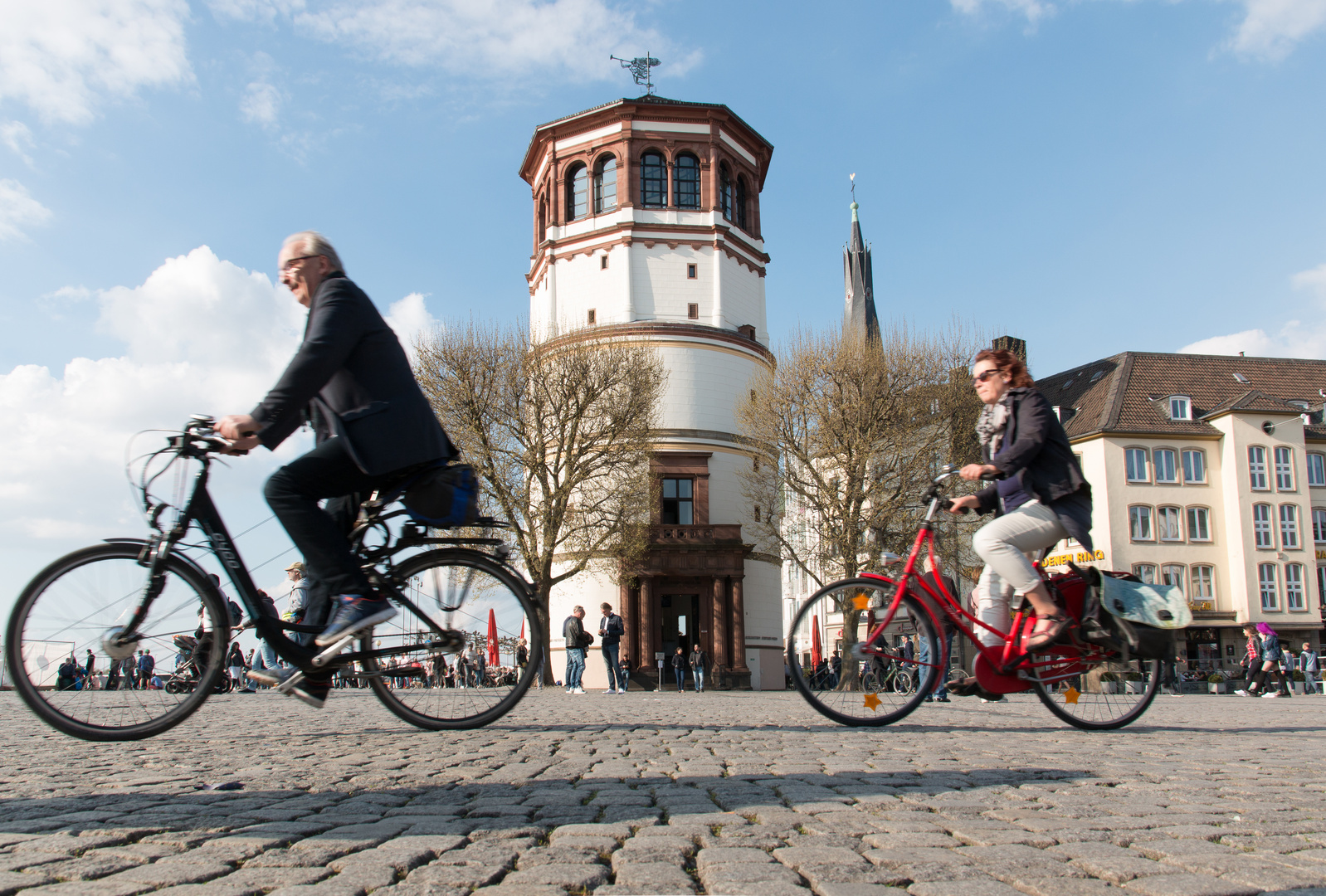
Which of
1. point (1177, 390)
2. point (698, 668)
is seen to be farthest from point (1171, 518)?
point (698, 668)

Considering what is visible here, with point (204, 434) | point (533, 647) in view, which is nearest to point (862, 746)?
point (533, 647)

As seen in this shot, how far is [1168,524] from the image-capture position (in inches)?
2019

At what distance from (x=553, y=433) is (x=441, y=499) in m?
28.9

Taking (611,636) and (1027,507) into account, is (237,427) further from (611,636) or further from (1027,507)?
(611,636)

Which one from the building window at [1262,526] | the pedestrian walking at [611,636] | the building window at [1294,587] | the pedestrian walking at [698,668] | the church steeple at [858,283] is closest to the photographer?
the pedestrian walking at [611,636]

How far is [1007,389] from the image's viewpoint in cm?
593

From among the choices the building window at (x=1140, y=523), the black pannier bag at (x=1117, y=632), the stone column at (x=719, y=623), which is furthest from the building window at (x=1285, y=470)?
the black pannier bag at (x=1117, y=632)

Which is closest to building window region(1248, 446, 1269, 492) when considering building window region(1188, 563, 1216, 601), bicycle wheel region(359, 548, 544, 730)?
building window region(1188, 563, 1216, 601)

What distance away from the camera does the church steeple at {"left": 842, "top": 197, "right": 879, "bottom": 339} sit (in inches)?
3423

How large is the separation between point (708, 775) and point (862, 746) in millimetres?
1496

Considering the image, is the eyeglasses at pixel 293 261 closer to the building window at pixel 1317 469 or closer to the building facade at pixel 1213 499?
the building facade at pixel 1213 499

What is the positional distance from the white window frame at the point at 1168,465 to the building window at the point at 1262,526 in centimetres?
387

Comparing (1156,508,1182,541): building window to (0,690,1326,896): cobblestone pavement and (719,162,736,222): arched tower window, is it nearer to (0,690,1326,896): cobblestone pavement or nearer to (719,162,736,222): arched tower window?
(719,162,736,222): arched tower window

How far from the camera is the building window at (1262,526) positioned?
2000 inches
